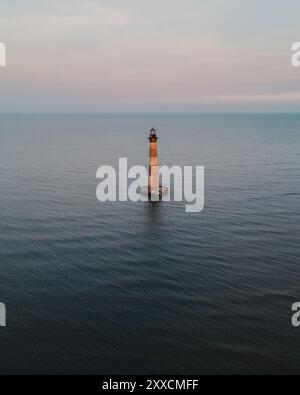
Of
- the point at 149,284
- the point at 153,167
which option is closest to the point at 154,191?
the point at 153,167

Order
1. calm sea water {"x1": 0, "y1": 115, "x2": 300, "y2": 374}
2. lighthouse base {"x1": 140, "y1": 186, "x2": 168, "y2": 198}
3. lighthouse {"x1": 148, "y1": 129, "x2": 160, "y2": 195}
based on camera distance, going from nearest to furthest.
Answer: calm sea water {"x1": 0, "y1": 115, "x2": 300, "y2": 374}, lighthouse base {"x1": 140, "y1": 186, "x2": 168, "y2": 198}, lighthouse {"x1": 148, "y1": 129, "x2": 160, "y2": 195}

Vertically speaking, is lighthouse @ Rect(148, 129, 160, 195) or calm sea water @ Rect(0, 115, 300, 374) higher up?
lighthouse @ Rect(148, 129, 160, 195)

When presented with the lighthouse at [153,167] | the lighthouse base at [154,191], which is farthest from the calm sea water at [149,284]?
the lighthouse at [153,167]

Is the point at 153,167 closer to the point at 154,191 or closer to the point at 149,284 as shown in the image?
the point at 154,191

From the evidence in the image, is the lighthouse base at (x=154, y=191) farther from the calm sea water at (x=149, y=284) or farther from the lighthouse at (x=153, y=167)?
the calm sea water at (x=149, y=284)

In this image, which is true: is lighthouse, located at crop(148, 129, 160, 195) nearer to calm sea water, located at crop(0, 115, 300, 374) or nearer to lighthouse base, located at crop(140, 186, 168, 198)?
lighthouse base, located at crop(140, 186, 168, 198)

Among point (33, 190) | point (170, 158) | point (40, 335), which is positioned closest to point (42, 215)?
point (33, 190)

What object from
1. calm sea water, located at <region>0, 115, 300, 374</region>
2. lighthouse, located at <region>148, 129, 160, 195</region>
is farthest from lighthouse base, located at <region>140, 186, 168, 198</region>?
calm sea water, located at <region>0, 115, 300, 374</region>

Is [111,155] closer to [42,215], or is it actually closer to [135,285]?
[42,215]

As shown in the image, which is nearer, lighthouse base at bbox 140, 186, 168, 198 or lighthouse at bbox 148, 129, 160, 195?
lighthouse base at bbox 140, 186, 168, 198
